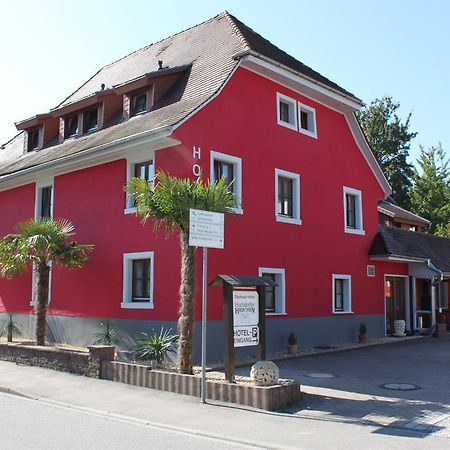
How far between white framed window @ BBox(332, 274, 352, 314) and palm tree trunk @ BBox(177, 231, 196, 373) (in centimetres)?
956

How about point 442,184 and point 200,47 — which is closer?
point 200,47

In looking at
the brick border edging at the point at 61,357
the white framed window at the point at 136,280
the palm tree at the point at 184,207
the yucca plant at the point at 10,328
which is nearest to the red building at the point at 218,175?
the white framed window at the point at 136,280

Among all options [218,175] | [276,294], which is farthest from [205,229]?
[276,294]

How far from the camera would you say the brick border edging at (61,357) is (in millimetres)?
12000

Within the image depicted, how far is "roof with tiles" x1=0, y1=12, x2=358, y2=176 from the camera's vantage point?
15867 mm

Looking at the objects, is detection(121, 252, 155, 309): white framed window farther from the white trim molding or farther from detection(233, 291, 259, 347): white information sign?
the white trim molding

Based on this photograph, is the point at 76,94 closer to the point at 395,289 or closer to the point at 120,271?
the point at 120,271

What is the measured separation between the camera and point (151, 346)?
1212cm

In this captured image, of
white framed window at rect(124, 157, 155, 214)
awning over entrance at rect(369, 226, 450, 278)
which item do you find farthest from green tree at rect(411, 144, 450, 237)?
white framed window at rect(124, 157, 155, 214)

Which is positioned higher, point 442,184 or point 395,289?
point 442,184

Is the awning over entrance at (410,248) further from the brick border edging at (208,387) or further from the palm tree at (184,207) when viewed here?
the brick border edging at (208,387)

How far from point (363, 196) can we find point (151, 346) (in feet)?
40.3

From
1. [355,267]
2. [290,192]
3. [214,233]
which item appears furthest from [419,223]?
[214,233]

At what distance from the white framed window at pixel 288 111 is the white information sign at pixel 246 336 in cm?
927
